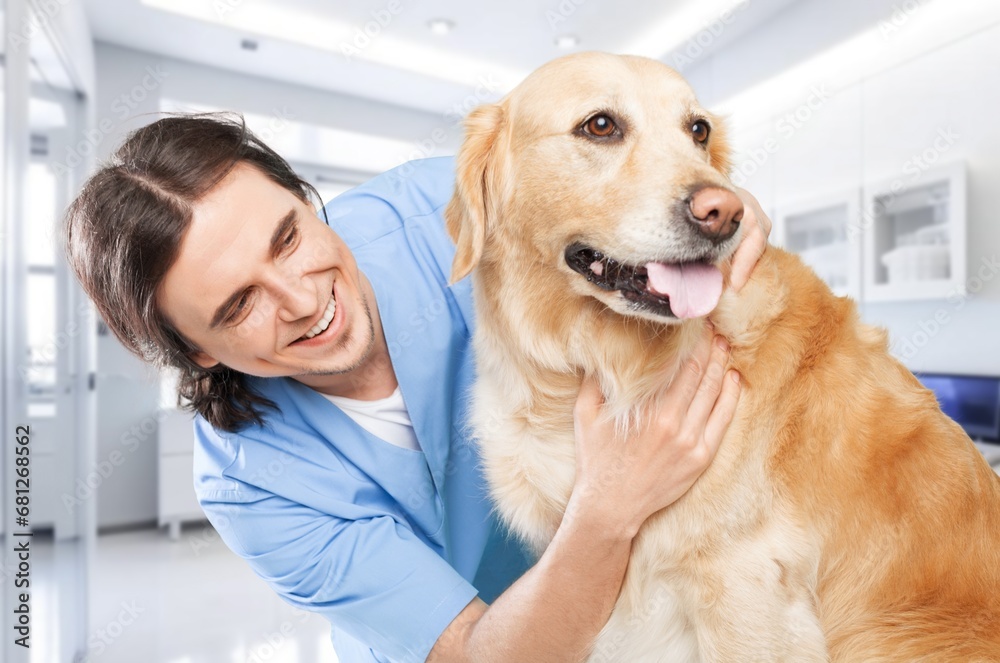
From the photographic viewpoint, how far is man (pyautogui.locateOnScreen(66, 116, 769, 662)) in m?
1.01

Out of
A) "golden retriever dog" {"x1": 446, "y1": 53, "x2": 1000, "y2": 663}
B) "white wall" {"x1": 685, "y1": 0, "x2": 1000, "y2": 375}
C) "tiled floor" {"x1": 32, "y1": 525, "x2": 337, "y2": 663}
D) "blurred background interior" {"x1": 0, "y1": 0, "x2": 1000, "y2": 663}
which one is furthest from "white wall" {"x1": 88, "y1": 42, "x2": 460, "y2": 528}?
"golden retriever dog" {"x1": 446, "y1": 53, "x2": 1000, "y2": 663}

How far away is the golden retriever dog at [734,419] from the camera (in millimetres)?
914

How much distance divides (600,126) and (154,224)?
72 centimetres

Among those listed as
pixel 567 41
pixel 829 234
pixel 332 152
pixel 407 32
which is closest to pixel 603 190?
pixel 829 234

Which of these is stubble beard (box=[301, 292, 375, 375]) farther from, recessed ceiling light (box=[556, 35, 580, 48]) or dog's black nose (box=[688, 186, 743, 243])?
recessed ceiling light (box=[556, 35, 580, 48])

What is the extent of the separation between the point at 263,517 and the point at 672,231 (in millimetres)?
849

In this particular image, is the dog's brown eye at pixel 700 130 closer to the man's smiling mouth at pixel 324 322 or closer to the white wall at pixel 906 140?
the man's smiling mouth at pixel 324 322

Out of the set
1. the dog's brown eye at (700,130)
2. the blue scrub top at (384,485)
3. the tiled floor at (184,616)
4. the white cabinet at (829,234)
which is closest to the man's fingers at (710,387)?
the dog's brown eye at (700,130)

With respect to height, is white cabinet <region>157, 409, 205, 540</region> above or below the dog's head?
below

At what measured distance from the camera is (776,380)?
976 mm

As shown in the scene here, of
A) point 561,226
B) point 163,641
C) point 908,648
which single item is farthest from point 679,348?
point 163,641

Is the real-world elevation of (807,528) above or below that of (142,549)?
above

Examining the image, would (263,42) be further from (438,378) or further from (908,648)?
(908,648)

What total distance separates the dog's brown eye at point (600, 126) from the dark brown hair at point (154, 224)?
0.54 meters
